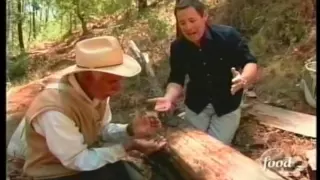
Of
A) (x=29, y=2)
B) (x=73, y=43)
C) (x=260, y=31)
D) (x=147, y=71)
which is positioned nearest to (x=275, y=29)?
(x=260, y=31)

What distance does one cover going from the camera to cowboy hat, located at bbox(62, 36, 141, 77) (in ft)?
5.54

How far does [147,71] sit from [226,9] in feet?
0.75

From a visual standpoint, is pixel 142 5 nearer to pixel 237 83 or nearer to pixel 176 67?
pixel 176 67

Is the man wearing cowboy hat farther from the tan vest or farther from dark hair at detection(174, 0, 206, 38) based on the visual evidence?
dark hair at detection(174, 0, 206, 38)

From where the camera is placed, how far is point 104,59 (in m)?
1.69

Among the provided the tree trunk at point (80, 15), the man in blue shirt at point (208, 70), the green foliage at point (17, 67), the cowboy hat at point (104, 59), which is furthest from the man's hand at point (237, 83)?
the green foliage at point (17, 67)

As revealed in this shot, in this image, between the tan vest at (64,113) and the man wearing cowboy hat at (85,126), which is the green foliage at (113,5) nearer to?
the man wearing cowboy hat at (85,126)

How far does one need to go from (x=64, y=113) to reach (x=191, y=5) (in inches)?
14.8

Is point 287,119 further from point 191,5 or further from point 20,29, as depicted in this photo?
Answer: point 20,29

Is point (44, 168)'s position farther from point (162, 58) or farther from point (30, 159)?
point (162, 58)

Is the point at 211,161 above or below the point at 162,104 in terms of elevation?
below

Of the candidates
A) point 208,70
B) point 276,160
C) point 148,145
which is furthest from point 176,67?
point 276,160

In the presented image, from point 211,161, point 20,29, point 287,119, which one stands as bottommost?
point 211,161

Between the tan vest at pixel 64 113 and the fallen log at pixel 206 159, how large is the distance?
17 cm
